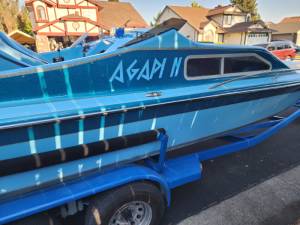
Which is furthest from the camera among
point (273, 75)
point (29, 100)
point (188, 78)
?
point (273, 75)

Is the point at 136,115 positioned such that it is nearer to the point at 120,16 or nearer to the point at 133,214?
the point at 133,214

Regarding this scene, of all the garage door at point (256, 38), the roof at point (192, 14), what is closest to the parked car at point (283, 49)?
the garage door at point (256, 38)

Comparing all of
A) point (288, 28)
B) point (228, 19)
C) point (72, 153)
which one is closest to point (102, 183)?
point (72, 153)

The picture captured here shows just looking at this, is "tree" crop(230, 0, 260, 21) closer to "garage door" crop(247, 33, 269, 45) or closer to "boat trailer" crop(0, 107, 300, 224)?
"garage door" crop(247, 33, 269, 45)

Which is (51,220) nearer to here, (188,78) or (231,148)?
(188,78)

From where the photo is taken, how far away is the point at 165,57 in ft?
7.30

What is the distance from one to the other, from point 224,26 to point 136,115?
33269 mm

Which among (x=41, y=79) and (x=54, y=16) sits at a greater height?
(x=54, y=16)

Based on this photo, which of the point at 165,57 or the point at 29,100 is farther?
the point at 165,57

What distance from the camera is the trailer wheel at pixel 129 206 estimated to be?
5.96 ft

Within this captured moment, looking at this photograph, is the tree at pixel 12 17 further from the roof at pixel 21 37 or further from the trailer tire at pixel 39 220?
the trailer tire at pixel 39 220

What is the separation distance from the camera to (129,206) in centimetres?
198

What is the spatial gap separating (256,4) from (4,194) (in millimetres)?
50164

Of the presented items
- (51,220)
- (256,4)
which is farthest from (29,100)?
(256,4)
